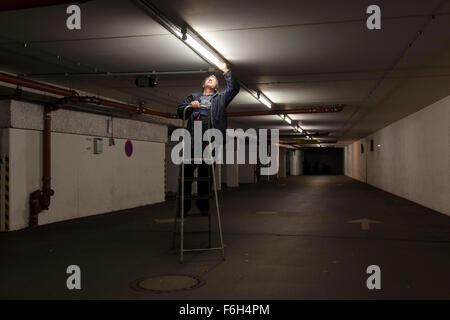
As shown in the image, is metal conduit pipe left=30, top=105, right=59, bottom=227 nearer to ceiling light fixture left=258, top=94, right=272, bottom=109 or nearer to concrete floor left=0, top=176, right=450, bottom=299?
concrete floor left=0, top=176, right=450, bottom=299

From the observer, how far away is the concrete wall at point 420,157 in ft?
33.9

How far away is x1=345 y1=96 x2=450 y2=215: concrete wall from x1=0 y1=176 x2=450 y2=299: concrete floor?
5.51 ft

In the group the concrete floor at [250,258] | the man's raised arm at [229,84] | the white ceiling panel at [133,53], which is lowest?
the concrete floor at [250,258]

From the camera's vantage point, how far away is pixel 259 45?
6.51 m

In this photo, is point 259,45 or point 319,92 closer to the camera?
point 259,45

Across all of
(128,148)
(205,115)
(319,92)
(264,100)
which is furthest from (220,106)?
(128,148)

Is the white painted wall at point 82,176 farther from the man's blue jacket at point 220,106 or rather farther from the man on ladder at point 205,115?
the man's blue jacket at point 220,106

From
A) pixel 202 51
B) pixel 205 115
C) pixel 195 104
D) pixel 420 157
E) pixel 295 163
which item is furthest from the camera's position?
pixel 295 163

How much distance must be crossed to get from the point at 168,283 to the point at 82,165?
6320 millimetres

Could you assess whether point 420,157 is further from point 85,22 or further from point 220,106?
point 85,22

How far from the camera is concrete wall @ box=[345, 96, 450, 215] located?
1032cm

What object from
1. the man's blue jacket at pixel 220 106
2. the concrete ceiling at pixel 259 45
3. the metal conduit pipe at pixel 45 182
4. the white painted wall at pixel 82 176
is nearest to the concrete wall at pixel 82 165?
the white painted wall at pixel 82 176

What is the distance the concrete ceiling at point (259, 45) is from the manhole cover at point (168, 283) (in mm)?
3149

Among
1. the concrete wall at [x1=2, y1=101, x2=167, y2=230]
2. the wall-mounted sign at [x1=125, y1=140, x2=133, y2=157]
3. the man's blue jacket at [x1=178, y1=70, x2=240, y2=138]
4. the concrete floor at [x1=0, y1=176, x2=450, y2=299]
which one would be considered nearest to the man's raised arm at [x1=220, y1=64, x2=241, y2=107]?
the man's blue jacket at [x1=178, y1=70, x2=240, y2=138]
